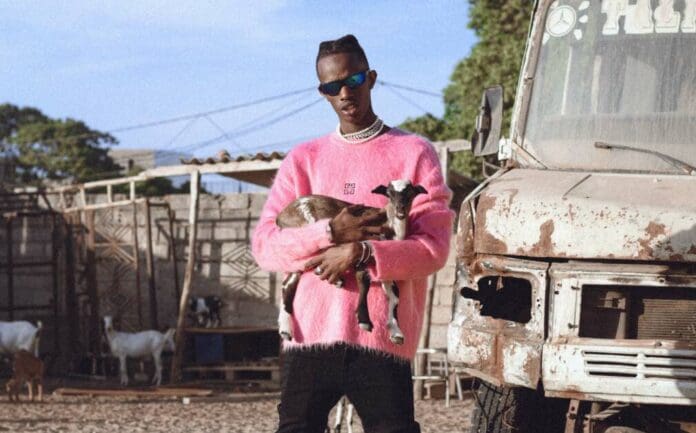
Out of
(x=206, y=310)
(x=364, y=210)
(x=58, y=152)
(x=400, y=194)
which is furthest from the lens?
(x=58, y=152)

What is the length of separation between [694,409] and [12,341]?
12.1m

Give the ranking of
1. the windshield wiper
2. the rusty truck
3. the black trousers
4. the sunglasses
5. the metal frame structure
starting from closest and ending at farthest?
the black trousers < the sunglasses < the rusty truck < the windshield wiper < the metal frame structure

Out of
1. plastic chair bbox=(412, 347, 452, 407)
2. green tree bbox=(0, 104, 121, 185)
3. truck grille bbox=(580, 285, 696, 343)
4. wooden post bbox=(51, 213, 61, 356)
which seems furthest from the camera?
green tree bbox=(0, 104, 121, 185)

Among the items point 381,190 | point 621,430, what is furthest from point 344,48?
point 621,430

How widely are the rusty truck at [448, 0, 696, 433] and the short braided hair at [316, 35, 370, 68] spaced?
65.7 inches

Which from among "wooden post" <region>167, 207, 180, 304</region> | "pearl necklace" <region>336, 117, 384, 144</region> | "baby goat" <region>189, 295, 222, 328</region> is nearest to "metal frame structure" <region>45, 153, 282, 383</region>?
"wooden post" <region>167, 207, 180, 304</region>

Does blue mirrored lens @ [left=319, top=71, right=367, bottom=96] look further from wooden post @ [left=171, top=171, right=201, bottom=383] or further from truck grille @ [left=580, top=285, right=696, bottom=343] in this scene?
wooden post @ [left=171, top=171, right=201, bottom=383]

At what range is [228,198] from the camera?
18.1 meters

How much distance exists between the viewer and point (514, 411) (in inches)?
246

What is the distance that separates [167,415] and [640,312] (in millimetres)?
7856

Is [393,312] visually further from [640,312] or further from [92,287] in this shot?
[92,287]

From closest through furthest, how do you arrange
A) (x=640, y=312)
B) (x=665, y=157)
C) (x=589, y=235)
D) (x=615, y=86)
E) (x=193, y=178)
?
1. (x=589, y=235)
2. (x=640, y=312)
3. (x=665, y=157)
4. (x=615, y=86)
5. (x=193, y=178)

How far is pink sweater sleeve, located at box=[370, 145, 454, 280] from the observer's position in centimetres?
400

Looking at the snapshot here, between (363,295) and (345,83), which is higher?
(345,83)
